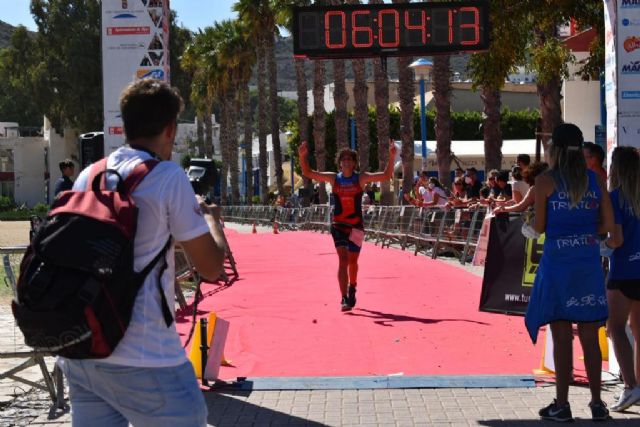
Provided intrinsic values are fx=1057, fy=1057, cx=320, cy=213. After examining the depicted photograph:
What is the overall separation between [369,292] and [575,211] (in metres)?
7.85

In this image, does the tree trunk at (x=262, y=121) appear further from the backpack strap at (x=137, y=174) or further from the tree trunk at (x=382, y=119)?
the backpack strap at (x=137, y=174)

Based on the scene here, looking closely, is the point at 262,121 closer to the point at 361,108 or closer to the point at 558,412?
the point at 361,108

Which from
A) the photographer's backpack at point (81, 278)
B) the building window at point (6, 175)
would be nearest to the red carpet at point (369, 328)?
the photographer's backpack at point (81, 278)

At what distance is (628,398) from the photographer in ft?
21.8

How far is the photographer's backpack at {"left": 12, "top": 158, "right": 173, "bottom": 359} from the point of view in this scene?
129 inches

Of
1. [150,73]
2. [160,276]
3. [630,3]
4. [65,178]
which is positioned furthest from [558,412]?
[65,178]

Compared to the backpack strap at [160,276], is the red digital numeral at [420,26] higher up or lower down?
higher up

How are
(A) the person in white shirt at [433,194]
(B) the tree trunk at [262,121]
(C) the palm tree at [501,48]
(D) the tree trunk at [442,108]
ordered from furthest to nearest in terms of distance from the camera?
(B) the tree trunk at [262,121], (D) the tree trunk at [442,108], (A) the person in white shirt at [433,194], (C) the palm tree at [501,48]

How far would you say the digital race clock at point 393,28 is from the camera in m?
14.7

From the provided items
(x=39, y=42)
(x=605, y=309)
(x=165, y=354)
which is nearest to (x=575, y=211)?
(x=605, y=309)

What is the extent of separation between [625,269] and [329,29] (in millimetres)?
8705

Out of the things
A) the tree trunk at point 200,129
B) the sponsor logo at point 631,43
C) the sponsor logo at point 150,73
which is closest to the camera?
the sponsor logo at point 631,43

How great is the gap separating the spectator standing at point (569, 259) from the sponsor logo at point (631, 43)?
142cm

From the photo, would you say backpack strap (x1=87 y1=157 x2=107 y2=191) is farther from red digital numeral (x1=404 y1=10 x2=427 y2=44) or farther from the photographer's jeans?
red digital numeral (x1=404 y1=10 x2=427 y2=44)
